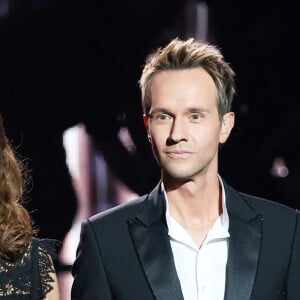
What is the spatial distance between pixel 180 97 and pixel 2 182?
602 millimetres

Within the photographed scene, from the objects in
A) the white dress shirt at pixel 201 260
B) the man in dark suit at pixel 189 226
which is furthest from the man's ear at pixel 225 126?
the white dress shirt at pixel 201 260

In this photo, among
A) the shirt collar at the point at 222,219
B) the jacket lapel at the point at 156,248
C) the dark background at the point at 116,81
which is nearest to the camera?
the jacket lapel at the point at 156,248

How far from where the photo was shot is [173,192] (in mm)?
2260

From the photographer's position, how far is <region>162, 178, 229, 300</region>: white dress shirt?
84.2 inches

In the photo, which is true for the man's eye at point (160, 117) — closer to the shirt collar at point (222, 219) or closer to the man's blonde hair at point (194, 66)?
the man's blonde hair at point (194, 66)

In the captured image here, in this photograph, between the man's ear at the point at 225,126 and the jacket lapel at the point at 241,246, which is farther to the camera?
the man's ear at the point at 225,126

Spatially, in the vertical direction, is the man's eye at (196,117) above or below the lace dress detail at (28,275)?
above

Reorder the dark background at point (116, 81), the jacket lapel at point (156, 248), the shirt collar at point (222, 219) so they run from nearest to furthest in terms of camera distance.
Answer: the jacket lapel at point (156, 248), the shirt collar at point (222, 219), the dark background at point (116, 81)

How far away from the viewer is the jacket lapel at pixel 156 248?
6.97 feet

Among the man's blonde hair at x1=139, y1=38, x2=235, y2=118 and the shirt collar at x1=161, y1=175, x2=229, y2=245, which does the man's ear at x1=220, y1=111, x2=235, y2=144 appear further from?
the shirt collar at x1=161, y1=175, x2=229, y2=245

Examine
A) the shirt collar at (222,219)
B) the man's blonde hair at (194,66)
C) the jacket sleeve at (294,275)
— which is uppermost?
the man's blonde hair at (194,66)

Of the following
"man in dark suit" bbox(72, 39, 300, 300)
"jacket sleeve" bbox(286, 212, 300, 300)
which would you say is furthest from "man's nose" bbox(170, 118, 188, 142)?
"jacket sleeve" bbox(286, 212, 300, 300)

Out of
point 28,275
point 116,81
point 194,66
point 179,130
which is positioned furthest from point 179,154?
point 116,81

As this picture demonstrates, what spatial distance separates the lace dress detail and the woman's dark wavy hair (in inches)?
1.3
